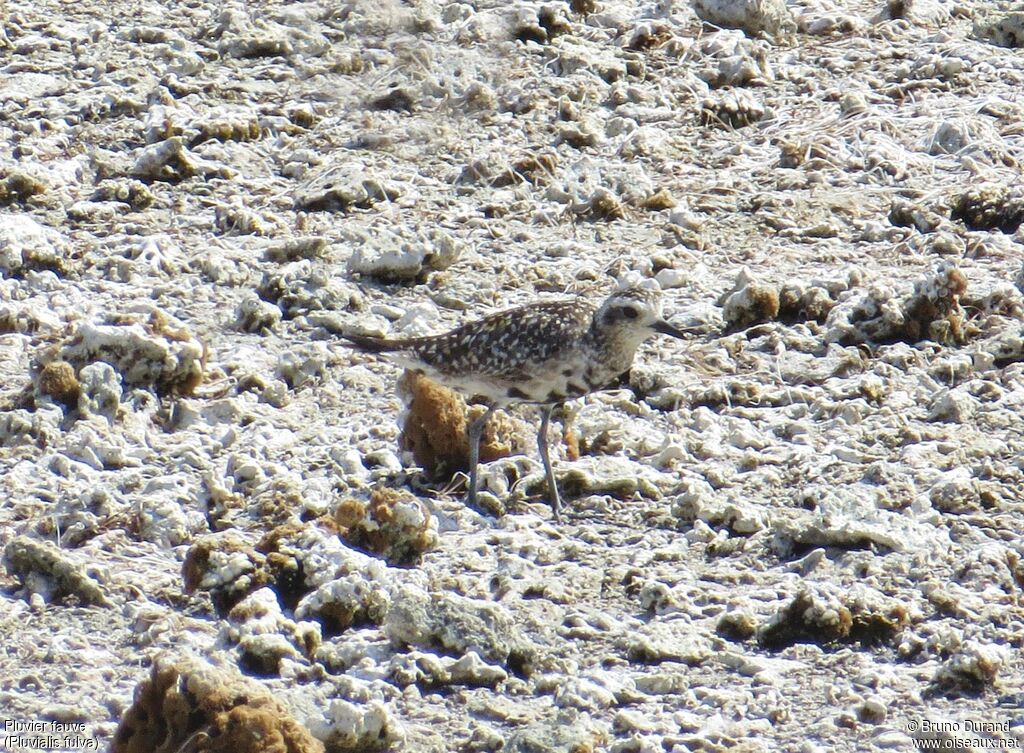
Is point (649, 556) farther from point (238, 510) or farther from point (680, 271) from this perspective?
point (680, 271)

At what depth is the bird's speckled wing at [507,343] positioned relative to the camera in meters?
7.67

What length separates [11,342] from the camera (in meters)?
8.59

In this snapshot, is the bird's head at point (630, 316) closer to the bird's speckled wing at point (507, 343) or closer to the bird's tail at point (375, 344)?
the bird's speckled wing at point (507, 343)

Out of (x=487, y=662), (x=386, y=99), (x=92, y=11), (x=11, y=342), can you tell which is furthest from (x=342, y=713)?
(x=92, y=11)

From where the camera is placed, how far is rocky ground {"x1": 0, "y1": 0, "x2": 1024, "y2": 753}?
20.1 ft

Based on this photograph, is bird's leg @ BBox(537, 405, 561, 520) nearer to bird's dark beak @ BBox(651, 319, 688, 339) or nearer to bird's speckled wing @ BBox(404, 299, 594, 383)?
bird's speckled wing @ BBox(404, 299, 594, 383)

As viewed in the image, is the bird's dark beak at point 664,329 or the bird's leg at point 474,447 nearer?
the bird's leg at point 474,447

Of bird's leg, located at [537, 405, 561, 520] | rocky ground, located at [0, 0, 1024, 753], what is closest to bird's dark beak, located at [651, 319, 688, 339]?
rocky ground, located at [0, 0, 1024, 753]

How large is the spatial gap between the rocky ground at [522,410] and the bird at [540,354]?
219 mm

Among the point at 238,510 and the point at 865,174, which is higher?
the point at 865,174

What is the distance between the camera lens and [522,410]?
847 centimetres

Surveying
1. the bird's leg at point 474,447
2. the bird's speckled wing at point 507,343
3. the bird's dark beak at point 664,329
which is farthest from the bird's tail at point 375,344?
the bird's dark beak at point 664,329

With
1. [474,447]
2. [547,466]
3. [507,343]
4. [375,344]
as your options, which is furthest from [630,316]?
[375,344]

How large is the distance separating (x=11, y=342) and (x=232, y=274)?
1221 millimetres
